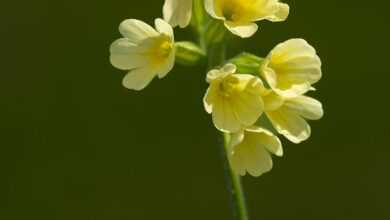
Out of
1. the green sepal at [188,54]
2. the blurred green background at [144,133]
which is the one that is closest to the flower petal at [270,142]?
the green sepal at [188,54]

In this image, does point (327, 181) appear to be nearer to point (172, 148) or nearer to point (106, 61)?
point (172, 148)

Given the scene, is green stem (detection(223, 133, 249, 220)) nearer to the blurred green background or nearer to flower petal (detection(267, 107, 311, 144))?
flower petal (detection(267, 107, 311, 144))

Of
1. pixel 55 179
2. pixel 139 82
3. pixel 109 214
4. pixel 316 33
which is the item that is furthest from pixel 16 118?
pixel 139 82

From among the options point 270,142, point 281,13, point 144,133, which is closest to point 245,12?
point 281,13

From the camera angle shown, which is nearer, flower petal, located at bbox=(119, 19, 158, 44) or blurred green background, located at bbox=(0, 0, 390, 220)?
flower petal, located at bbox=(119, 19, 158, 44)

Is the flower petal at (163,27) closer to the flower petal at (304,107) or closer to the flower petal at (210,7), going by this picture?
the flower petal at (210,7)

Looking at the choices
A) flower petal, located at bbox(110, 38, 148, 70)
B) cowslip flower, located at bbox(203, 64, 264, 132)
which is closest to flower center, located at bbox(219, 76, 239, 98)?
cowslip flower, located at bbox(203, 64, 264, 132)
